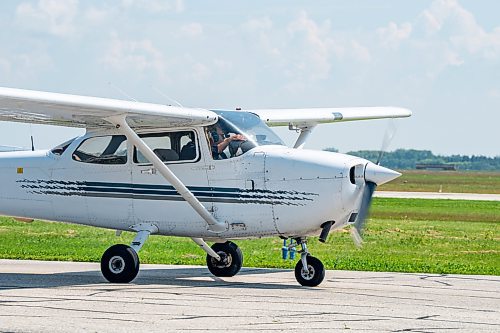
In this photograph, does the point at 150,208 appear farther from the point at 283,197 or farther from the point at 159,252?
the point at 159,252

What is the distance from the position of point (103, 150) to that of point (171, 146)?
115cm

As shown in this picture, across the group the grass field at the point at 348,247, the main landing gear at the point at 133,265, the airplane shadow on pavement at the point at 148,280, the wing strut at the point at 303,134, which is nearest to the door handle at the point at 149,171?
the main landing gear at the point at 133,265

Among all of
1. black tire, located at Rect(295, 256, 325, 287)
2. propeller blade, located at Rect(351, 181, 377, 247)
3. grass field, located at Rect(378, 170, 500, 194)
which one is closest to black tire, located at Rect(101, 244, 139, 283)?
black tire, located at Rect(295, 256, 325, 287)

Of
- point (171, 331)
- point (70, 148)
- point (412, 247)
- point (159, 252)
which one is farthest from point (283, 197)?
point (412, 247)

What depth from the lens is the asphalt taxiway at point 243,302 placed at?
11.6 m

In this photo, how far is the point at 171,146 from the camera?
16578 millimetres

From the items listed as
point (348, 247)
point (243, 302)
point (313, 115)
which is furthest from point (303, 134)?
point (243, 302)

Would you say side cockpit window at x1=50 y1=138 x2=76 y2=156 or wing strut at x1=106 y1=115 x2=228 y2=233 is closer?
wing strut at x1=106 y1=115 x2=228 y2=233

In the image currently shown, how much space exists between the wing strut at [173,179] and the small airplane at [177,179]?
1cm

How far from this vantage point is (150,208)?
54.5 feet

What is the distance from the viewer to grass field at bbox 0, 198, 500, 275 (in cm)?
2105

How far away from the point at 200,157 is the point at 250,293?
2.51m

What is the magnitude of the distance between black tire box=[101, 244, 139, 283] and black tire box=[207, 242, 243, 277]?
222 cm

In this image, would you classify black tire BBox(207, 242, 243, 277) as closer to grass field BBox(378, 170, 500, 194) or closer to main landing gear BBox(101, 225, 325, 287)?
main landing gear BBox(101, 225, 325, 287)
